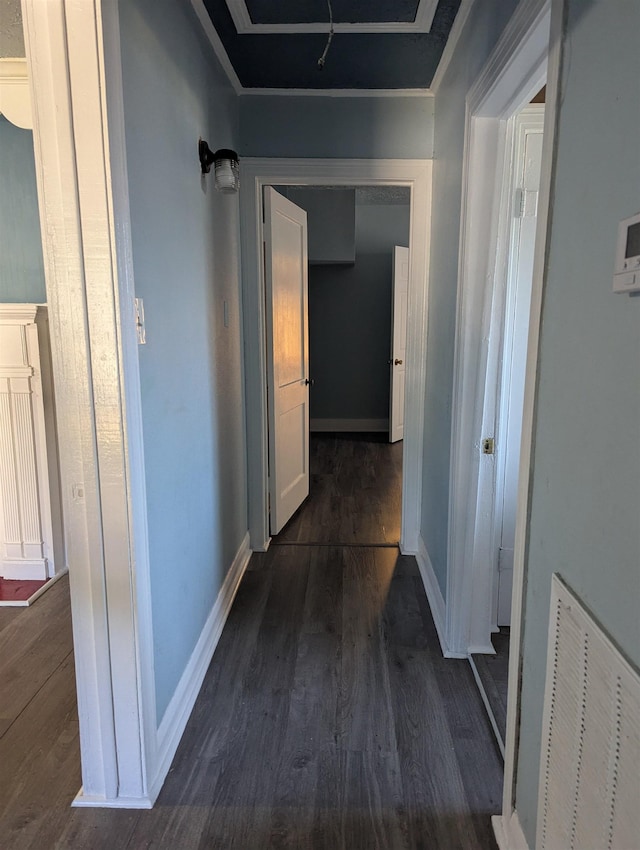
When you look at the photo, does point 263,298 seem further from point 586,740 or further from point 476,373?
point 586,740

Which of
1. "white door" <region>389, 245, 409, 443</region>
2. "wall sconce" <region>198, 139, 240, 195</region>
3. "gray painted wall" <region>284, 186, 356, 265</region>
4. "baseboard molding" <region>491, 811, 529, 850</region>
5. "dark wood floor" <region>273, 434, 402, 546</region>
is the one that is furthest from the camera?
"gray painted wall" <region>284, 186, 356, 265</region>

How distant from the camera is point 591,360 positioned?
95 centimetres

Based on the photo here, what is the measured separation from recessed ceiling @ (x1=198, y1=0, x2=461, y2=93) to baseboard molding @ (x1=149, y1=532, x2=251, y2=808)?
2345 millimetres

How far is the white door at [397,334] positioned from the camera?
5566mm

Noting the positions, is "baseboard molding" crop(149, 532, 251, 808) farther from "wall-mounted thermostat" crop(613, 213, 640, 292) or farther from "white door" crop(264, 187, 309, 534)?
"wall-mounted thermostat" crop(613, 213, 640, 292)

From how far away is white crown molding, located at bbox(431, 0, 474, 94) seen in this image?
197 centimetres

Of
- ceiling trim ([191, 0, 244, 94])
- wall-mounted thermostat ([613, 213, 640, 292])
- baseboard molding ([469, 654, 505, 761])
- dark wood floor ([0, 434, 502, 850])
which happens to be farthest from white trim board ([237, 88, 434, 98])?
baseboard molding ([469, 654, 505, 761])

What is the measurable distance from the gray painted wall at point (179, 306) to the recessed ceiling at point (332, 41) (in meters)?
0.13

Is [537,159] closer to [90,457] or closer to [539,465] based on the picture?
[539,465]

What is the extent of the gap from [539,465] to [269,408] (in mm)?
2119

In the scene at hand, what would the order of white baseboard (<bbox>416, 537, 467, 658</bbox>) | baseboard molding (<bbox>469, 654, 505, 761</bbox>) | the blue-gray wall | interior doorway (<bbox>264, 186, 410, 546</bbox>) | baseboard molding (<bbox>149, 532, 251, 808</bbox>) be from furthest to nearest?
1. interior doorway (<bbox>264, 186, 410, 546</bbox>)
2. the blue-gray wall
3. white baseboard (<bbox>416, 537, 467, 658</bbox>)
4. baseboard molding (<bbox>469, 654, 505, 761</bbox>)
5. baseboard molding (<bbox>149, 532, 251, 808</bbox>)

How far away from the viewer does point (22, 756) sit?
1677 mm

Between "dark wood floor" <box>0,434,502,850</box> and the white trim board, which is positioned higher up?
the white trim board

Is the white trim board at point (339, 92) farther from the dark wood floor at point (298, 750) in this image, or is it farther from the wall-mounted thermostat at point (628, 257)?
the dark wood floor at point (298, 750)
